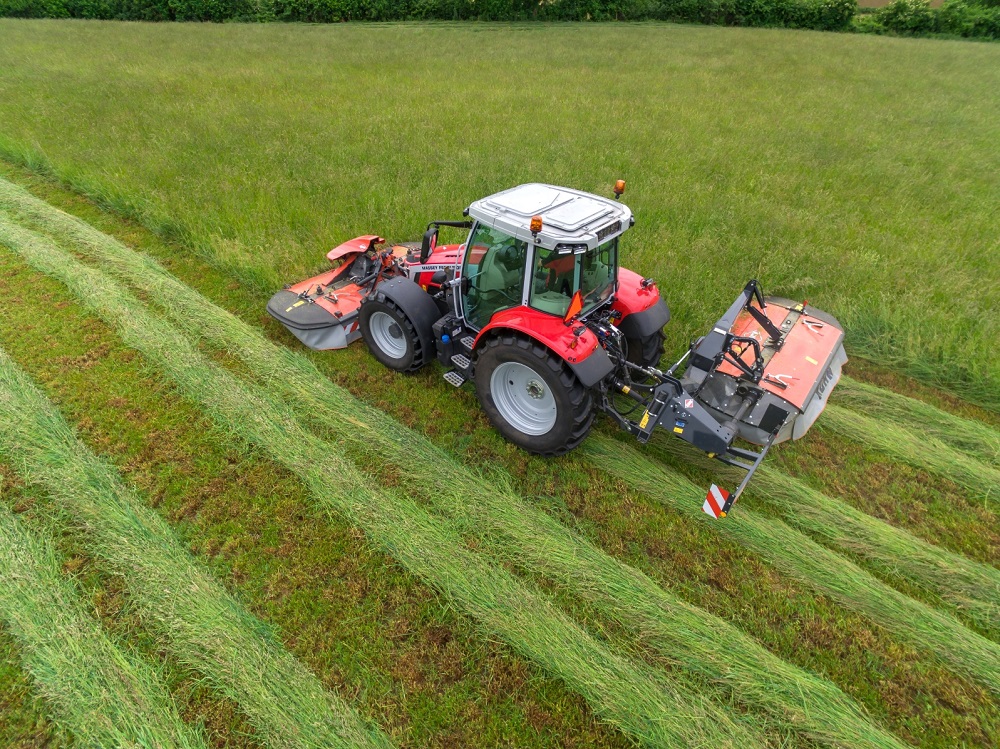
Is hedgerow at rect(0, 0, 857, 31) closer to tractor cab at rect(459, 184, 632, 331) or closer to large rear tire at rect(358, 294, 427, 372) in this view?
large rear tire at rect(358, 294, 427, 372)

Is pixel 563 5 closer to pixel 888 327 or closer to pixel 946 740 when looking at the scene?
pixel 888 327

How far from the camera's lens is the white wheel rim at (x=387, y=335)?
5656mm

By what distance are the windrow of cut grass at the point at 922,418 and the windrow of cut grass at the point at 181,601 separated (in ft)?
18.5

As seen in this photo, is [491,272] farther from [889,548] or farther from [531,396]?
[889,548]

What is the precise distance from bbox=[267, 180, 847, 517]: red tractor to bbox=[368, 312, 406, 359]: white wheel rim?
0.05 feet

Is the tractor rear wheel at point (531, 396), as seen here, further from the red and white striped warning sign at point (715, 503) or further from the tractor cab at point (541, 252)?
the red and white striped warning sign at point (715, 503)

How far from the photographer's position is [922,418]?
5.35m

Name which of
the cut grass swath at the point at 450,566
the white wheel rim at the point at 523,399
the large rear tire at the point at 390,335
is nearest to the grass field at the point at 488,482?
the cut grass swath at the point at 450,566

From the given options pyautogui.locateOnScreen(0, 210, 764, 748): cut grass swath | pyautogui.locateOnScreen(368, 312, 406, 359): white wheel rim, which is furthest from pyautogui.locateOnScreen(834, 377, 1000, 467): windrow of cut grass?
pyautogui.locateOnScreen(368, 312, 406, 359): white wheel rim

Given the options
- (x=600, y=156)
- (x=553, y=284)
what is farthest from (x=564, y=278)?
(x=600, y=156)

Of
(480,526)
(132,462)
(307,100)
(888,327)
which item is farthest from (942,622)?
(307,100)

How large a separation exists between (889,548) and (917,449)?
1.47 metres

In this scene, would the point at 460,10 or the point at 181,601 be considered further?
the point at 460,10

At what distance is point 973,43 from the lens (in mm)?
29047
